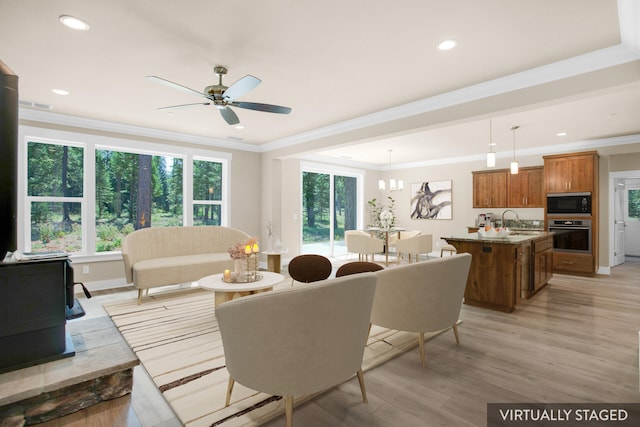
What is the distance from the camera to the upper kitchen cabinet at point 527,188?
6.91 metres

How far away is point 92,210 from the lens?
16.1 ft

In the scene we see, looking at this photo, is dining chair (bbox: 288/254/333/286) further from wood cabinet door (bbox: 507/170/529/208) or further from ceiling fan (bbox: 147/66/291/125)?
wood cabinet door (bbox: 507/170/529/208)

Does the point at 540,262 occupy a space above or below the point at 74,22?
below

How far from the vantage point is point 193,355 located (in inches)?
106

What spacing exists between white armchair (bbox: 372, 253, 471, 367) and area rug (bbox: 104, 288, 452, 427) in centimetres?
38

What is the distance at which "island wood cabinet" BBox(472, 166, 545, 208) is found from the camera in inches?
274

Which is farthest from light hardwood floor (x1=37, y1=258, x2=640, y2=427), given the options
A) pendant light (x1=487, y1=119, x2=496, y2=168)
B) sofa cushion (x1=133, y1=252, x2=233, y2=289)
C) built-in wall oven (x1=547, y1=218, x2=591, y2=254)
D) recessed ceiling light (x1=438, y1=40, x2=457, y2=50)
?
built-in wall oven (x1=547, y1=218, x2=591, y2=254)

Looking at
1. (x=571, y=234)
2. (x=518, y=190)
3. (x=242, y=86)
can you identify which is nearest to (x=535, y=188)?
(x=518, y=190)

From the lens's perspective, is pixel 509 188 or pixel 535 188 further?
pixel 509 188

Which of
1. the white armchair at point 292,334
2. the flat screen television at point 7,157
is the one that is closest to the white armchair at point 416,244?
the white armchair at point 292,334

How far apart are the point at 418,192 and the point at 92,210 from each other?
24.8 ft

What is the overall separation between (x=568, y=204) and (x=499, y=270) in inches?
141

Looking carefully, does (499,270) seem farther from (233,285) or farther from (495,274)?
(233,285)

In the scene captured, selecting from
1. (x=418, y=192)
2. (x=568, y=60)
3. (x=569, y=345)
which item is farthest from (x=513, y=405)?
(x=418, y=192)
